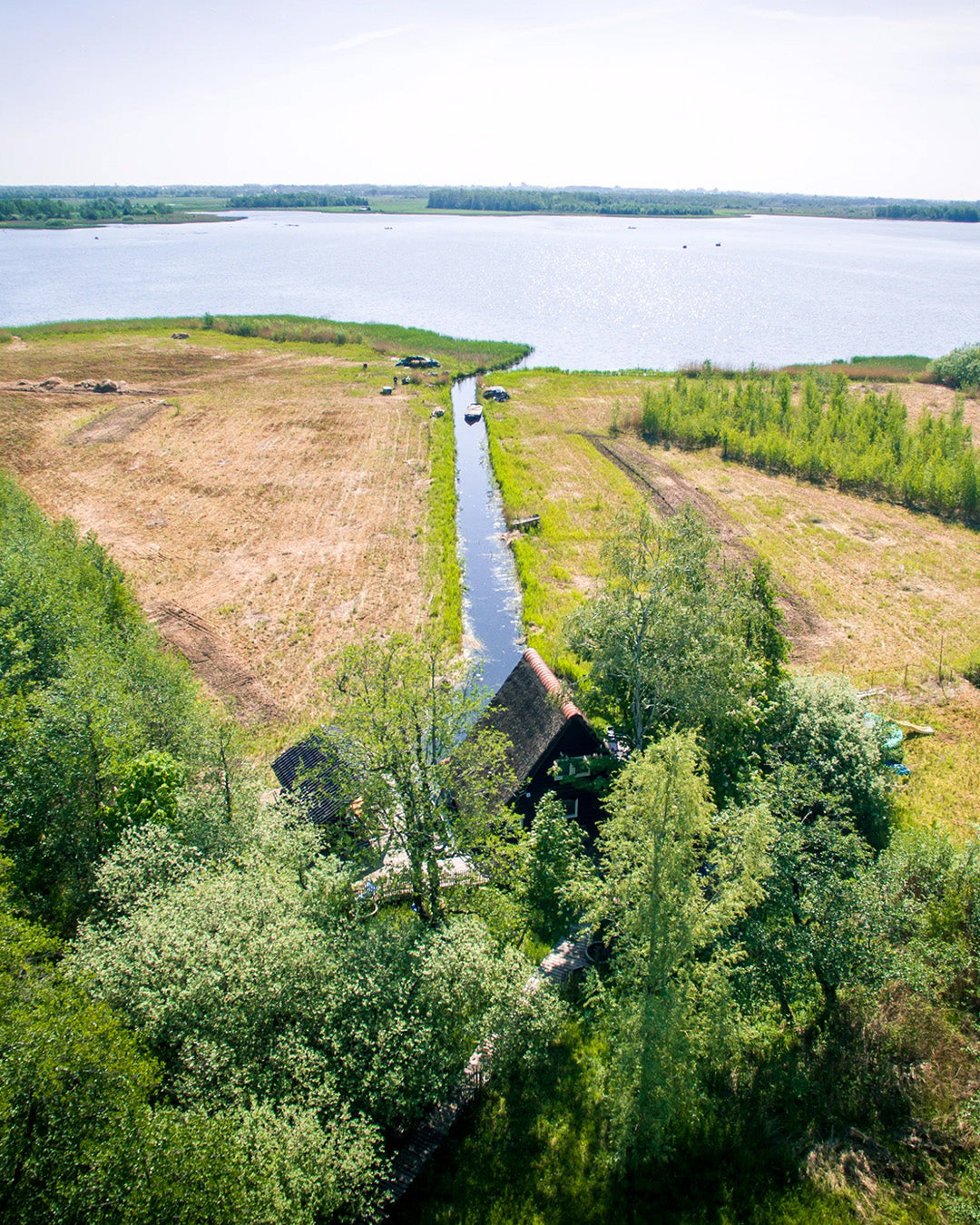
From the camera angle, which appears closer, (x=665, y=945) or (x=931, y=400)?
(x=665, y=945)

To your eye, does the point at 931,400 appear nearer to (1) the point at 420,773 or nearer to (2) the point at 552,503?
(2) the point at 552,503

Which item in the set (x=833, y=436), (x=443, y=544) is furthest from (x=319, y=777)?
(x=833, y=436)

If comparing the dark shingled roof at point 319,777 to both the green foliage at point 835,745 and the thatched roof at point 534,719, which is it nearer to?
the thatched roof at point 534,719

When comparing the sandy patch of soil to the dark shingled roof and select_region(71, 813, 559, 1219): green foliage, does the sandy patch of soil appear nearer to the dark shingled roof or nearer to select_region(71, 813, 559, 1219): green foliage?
A: the dark shingled roof

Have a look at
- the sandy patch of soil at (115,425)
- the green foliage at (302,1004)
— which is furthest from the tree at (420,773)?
the sandy patch of soil at (115,425)

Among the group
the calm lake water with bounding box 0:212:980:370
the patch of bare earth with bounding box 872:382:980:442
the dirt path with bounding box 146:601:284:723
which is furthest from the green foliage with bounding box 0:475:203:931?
the calm lake water with bounding box 0:212:980:370

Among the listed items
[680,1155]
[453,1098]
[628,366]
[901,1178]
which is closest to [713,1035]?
[680,1155]

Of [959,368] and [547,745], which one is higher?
[959,368]

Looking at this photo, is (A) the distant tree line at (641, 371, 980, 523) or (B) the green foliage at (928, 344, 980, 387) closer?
(A) the distant tree line at (641, 371, 980, 523)

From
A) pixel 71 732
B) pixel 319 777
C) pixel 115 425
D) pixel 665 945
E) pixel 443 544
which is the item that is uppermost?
pixel 115 425
